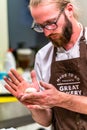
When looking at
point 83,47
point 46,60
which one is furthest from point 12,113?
point 83,47

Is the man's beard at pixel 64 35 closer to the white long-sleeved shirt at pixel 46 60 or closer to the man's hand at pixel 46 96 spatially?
the white long-sleeved shirt at pixel 46 60

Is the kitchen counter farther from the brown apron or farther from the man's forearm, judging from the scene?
the man's forearm

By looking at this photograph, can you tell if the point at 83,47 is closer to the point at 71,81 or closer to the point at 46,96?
the point at 71,81

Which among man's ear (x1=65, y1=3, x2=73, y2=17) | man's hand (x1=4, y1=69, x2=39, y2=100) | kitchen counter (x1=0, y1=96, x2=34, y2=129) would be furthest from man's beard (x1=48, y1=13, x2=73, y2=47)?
kitchen counter (x1=0, y1=96, x2=34, y2=129)

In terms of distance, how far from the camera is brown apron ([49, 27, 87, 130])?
4.13 feet

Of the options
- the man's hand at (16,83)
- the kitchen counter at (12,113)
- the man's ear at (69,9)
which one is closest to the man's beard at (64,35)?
the man's ear at (69,9)

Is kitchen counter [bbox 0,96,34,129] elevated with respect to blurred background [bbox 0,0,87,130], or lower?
lower

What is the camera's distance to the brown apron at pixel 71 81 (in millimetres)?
1260

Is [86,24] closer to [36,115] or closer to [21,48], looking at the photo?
[36,115]

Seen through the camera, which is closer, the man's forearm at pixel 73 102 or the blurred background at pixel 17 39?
the man's forearm at pixel 73 102

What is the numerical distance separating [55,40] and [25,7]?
127cm

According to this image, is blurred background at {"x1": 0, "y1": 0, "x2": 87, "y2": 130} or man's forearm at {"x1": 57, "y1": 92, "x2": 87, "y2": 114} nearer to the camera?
man's forearm at {"x1": 57, "y1": 92, "x2": 87, "y2": 114}

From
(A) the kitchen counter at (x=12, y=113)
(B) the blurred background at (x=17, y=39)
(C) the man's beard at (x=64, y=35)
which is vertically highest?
(C) the man's beard at (x=64, y=35)

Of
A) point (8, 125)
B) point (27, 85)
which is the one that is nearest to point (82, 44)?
point (27, 85)
